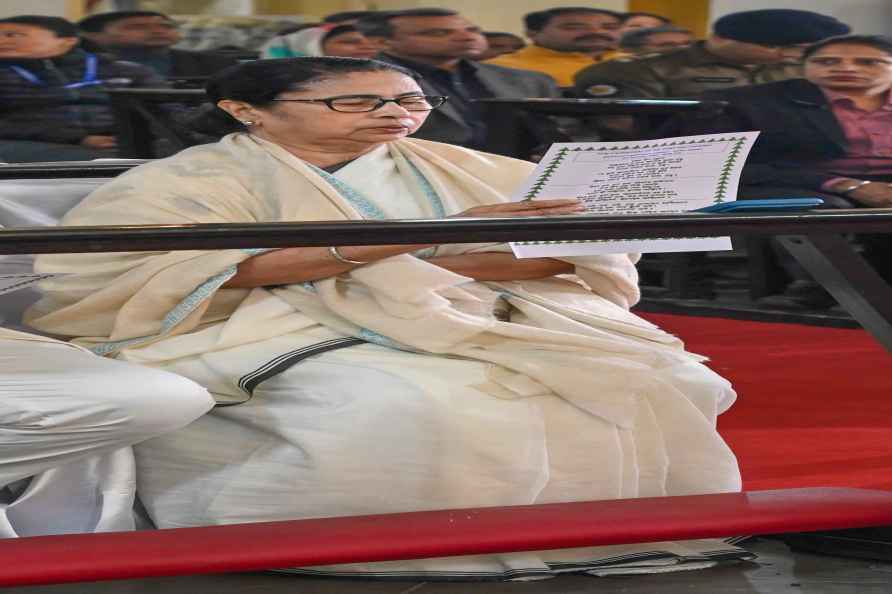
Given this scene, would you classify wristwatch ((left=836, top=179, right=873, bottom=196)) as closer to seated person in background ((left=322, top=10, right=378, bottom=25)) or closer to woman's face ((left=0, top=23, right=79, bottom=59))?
seated person in background ((left=322, top=10, right=378, bottom=25))

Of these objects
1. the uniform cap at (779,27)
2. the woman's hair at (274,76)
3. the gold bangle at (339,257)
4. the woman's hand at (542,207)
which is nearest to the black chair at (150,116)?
the woman's hair at (274,76)

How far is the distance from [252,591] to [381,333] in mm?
409

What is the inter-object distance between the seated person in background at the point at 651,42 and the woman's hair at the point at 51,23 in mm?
1298

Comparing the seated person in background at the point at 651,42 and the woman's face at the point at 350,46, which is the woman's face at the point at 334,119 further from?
the seated person in background at the point at 651,42

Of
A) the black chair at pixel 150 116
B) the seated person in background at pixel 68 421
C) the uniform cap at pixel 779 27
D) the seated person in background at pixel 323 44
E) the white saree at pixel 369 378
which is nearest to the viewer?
the seated person in background at pixel 68 421

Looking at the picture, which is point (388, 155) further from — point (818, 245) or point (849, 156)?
point (849, 156)

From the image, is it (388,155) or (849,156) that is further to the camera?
(849,156)

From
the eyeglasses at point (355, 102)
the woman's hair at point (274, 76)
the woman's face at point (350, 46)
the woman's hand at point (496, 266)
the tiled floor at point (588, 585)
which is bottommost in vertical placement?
the tiled floor at point (588, 585)

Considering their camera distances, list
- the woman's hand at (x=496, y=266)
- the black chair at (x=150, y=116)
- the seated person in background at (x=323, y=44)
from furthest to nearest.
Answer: the seated person in background at (x=323, y=44) < the black chair at (x=150, y=116) < the woman's hand at (x=496, y=266)

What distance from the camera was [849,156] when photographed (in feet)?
9.99

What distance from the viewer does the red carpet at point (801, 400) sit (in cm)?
195

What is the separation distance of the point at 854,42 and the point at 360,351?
191 centimetres

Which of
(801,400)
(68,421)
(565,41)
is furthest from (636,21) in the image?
(68,421)

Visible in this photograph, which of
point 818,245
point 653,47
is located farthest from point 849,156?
point 818,245
